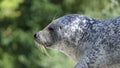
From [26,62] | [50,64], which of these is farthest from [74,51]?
[26,62]

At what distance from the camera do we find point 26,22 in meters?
11.2

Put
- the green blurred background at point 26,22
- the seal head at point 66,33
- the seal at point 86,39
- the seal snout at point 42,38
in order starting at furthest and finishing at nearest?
1. the green blurred background at point 26,22
2. the seal snout at point 42,38
3. the seal head at point 66,33
4. the seal at point 86,39

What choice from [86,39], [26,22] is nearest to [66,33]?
[86,39]

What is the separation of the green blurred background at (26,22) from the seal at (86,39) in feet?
20.7

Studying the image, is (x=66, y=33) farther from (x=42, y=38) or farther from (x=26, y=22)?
Result: (x=26, y=22)

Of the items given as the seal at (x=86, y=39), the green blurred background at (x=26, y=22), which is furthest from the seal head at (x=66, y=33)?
the green blurred background at (x=26, y=22)

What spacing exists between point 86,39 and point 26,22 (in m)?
7.37

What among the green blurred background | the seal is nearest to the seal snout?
the seal

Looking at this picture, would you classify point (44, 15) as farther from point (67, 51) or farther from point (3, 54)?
point (67, 51)

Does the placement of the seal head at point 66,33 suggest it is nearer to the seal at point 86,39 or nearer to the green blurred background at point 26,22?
the seal at point 86,39

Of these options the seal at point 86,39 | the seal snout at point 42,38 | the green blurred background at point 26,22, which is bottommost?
the seal at point 86,39

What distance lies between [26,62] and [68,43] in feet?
22.4

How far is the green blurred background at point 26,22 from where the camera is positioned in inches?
421

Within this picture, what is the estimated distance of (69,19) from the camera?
402 centimetres
